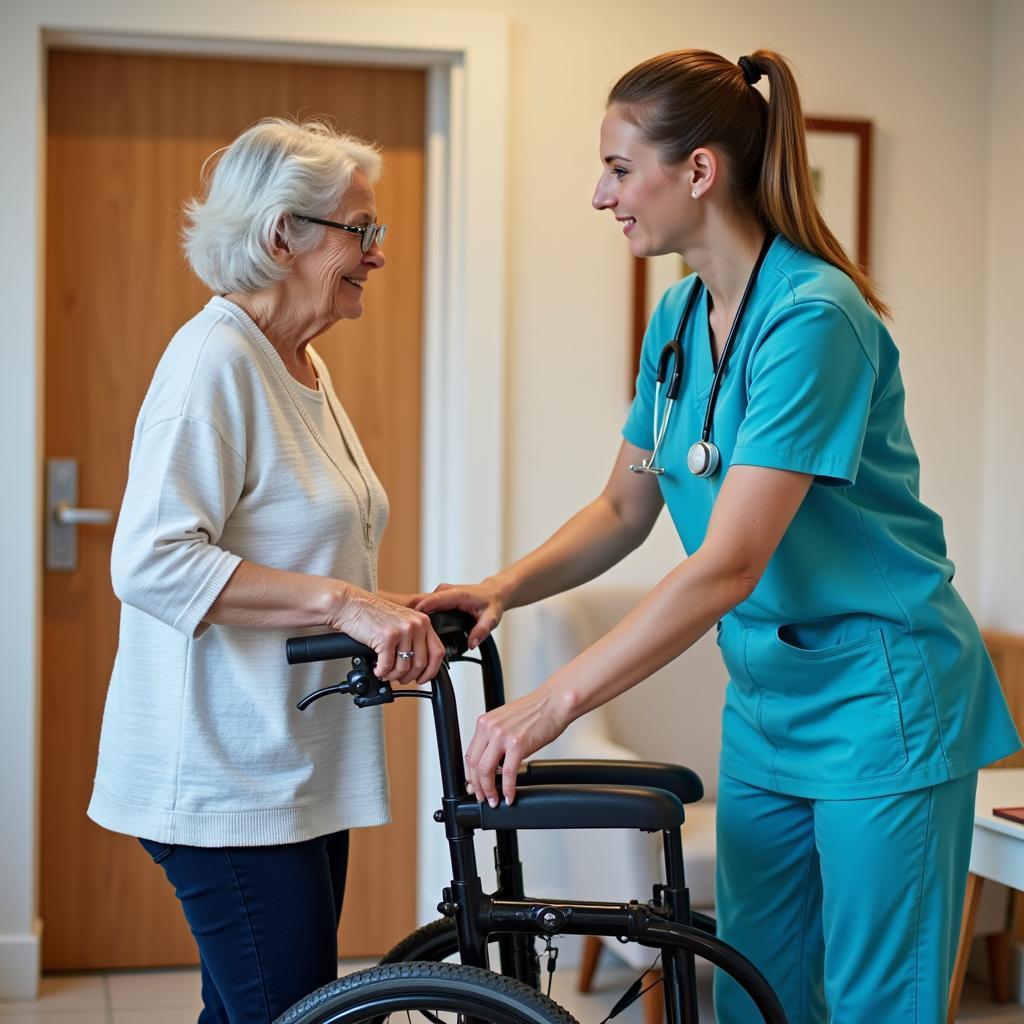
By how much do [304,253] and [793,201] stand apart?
0.58m

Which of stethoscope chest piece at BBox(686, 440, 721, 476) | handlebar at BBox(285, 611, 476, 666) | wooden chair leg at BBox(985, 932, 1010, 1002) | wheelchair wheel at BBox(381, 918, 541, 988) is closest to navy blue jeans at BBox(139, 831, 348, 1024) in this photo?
wheelchair wheel at BBox(381, 918, 541, 988)

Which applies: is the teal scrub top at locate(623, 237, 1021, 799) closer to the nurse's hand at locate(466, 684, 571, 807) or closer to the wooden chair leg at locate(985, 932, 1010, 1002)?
the nurse's hand at locate(466, 684, 571, 807)

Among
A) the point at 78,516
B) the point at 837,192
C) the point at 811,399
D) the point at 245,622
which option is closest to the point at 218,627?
the point at 245,622

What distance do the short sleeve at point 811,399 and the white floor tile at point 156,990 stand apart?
203cm

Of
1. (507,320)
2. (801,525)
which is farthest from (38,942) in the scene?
(801,525)

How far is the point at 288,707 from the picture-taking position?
144 centimetres

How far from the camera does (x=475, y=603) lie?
5.31ft

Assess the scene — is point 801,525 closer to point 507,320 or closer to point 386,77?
point 507,320

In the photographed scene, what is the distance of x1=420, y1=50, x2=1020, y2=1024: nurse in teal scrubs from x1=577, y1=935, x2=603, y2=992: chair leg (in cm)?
138

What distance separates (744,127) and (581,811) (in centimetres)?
78

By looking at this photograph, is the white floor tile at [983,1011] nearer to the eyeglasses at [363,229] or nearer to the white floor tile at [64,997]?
the white floor tile at [64,997]

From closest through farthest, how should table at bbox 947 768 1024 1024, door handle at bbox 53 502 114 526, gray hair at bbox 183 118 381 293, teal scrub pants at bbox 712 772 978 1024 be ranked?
teal scrub pants at bbox 712 772 978 1024, gray hair at bbox 183 118 381 293, table at bbox 947 768 1024 1024, door handle at bbox 53 502 114 526

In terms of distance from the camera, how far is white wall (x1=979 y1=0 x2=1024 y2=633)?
10.1 ft

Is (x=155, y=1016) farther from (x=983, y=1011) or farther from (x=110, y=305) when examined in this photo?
(x=983, y=1011)
